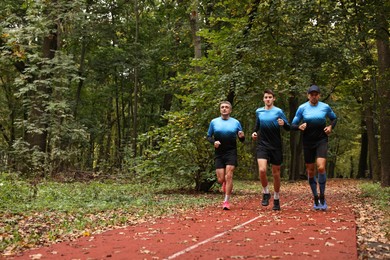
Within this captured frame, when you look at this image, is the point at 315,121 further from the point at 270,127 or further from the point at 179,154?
the point at 179,154

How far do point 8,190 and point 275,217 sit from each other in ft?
25.3

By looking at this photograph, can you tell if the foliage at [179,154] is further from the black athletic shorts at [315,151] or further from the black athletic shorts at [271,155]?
the black athletic shorts at [315,151]

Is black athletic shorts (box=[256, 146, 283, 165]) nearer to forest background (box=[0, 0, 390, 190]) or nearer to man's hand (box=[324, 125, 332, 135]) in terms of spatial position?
man's hand (box=[324, 125, 332, 135])

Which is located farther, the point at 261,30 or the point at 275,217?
the point at 261,30

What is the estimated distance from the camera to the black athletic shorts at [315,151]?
30.5 feet

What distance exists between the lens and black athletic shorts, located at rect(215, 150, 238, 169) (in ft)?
33.1

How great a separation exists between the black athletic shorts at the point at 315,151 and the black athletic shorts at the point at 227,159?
5.16 feet

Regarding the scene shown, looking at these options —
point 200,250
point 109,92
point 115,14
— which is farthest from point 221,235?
point 109,92

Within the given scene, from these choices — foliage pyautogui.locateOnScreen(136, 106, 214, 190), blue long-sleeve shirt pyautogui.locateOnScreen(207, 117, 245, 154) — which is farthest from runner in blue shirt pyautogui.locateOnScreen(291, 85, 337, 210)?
foliage pyautogui.locateOnScreen(136, 106, 214, 190)

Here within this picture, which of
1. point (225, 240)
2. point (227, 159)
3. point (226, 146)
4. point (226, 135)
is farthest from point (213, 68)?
point (225, 240)

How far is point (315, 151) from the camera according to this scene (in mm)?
9523

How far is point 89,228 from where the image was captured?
25.7 ft

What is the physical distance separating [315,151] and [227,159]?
193cm

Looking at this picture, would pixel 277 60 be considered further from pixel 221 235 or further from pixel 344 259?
pixel 344 259
